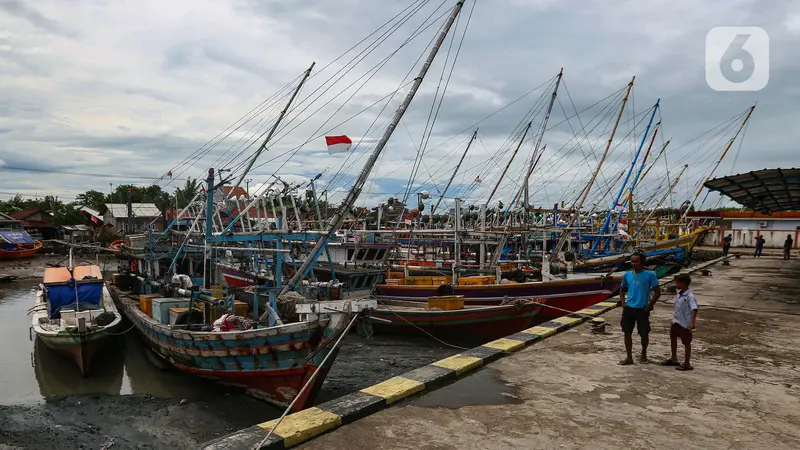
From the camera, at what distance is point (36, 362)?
592 inches

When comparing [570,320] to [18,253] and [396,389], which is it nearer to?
[396,389]

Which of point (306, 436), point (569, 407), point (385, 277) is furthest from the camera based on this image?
point (385, 277)

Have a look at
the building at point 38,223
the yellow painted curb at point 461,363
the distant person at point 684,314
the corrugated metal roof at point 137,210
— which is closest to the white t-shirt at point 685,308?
the distant person at point 684,314

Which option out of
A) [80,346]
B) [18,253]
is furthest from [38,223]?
[80,346]

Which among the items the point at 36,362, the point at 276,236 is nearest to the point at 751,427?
the point at 276,236

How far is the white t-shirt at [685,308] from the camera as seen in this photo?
21.8ft

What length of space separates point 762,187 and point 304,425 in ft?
58.7

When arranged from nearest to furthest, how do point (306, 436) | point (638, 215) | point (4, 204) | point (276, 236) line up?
point (306, 436) → point (276, 236) → point (638, 215) → point (4, 204)

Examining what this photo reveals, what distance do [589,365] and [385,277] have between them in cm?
1326

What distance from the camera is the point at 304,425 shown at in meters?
4.73

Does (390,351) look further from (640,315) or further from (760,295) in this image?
(760,295)

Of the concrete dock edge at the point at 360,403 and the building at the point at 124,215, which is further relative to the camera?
the building at the point at 124,215

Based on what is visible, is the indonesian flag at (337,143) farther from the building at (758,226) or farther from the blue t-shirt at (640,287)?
the building at (758,226)

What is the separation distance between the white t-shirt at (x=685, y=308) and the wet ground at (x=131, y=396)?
7.42 metres
